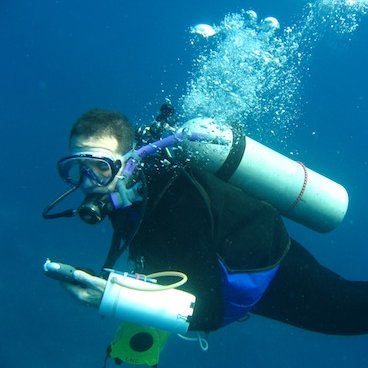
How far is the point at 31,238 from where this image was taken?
56.2 feet

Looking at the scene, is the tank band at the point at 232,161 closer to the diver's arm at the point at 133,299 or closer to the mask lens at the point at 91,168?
the mask lens at the point at 91,168

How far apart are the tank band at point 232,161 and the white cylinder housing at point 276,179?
0.09ft

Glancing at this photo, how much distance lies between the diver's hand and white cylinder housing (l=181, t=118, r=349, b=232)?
1429 millimetres

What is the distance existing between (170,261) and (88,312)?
41.9 ft

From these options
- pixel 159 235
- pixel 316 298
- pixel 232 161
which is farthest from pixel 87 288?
pixel 316 298

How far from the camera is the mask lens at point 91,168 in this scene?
288 centimetres

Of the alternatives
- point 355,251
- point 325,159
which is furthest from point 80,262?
point 325,159

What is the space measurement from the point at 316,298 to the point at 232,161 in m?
1.41

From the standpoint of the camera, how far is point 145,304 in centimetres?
269

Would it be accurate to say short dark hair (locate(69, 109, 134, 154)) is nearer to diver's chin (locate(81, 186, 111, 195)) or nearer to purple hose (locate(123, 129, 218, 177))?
purple hose (locate(123, 129, 218, 177))

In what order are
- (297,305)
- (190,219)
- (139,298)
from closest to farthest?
(139,298) → (190,219) → (297,305)

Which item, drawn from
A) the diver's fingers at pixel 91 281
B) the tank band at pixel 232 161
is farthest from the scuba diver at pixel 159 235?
the tank band at pixel 232 161

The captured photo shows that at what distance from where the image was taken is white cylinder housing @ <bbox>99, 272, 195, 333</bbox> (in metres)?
2.66

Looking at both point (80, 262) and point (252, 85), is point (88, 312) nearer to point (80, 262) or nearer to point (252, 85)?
point (80, 262)
